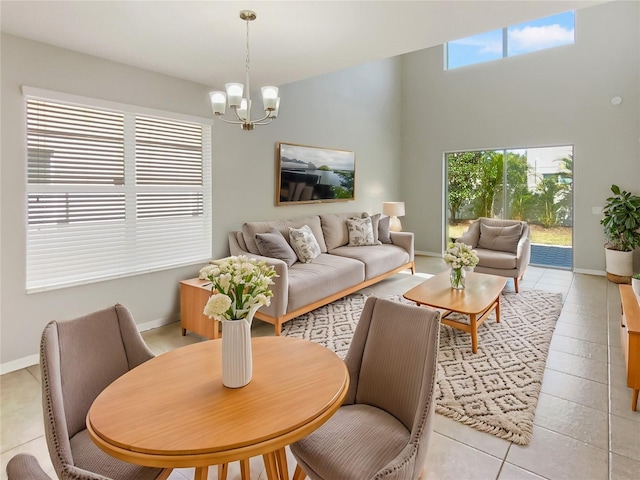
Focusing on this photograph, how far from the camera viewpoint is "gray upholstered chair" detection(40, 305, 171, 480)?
121cm

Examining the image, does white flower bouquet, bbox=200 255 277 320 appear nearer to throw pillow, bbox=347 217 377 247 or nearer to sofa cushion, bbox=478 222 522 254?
throw pillow, bbox=347 217 377 247

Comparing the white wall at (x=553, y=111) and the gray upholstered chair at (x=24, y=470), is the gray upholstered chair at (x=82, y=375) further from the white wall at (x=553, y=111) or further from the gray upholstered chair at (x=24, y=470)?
the white wall at (x=553, y=111)

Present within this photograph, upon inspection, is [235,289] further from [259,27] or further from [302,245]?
[302,245]

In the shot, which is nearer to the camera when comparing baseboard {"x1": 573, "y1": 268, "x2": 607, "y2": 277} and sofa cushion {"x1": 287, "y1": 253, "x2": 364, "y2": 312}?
sofa cushion {"x1": 287, "y1": 253, "x2": 364, "y2": 312}

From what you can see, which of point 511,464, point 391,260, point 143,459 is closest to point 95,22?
point 143,459

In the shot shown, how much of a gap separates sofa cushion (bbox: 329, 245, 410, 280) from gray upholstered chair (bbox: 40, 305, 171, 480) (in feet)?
10.9

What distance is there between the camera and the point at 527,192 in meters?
6.23

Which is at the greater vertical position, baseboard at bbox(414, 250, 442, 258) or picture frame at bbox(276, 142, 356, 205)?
picture frame at bbox(276, 142, 356, 205)

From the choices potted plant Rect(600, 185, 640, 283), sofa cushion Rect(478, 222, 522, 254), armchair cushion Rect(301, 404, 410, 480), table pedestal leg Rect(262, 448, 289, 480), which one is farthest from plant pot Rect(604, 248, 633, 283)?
table pedestal leg Rect(262, 448, 289, 480)

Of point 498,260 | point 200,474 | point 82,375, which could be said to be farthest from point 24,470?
point 498,260

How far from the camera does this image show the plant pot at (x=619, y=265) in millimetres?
5020

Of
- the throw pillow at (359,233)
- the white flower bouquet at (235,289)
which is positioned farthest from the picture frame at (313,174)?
the white flower bouquet at (235,289)

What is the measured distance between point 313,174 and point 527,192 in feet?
12.4

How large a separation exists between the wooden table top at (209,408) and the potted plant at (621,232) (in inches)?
214
